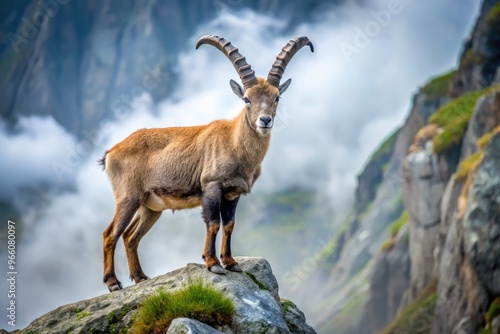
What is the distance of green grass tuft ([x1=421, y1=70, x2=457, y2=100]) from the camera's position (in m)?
84.1

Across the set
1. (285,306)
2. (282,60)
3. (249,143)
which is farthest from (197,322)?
(282,60)

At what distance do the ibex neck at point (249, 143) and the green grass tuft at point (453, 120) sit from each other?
4507 centimetres

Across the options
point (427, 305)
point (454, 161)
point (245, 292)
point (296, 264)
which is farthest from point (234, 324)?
point (296, 264)

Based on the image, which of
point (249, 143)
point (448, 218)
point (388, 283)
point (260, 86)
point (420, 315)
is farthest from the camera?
point (388, 283)

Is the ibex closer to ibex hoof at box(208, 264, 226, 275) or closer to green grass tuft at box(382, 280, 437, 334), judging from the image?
ibex hoof at box(208, 264, 226, 275)

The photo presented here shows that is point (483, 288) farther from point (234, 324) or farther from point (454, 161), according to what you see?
point (234, 324)

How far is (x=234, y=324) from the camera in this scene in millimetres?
15312

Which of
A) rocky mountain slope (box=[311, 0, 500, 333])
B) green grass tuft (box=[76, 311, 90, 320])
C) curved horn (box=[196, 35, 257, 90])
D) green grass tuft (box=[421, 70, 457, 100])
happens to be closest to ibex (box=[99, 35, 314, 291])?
curved horn (box=[196, 35, 257, 90])

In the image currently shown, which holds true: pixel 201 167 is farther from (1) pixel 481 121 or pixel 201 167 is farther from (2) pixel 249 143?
(1) pixel 481 121

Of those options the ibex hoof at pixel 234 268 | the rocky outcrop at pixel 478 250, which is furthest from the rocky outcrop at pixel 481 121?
the ibex hoof at pixel 234 268

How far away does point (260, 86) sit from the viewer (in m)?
17.6

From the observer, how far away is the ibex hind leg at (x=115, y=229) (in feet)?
60.3

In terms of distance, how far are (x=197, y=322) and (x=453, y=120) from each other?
51.8 meters

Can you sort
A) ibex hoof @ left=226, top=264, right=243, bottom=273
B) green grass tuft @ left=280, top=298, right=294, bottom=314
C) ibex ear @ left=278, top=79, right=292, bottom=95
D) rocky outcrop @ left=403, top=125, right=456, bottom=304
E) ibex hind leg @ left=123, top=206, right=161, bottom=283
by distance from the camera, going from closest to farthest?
ibex hoof @ left=226, top=264, right=243, bottom=273 < green grass tuft @ left=280, top=298, right=294, bottom=314 < ibex ear @ left=278, top=79, right=292, bottom=95 < ibex hind leg @ left=123, top=206, right=161, bottom=283 < rocky outcrop @ left=403, top=125, right=456, bottom=304
